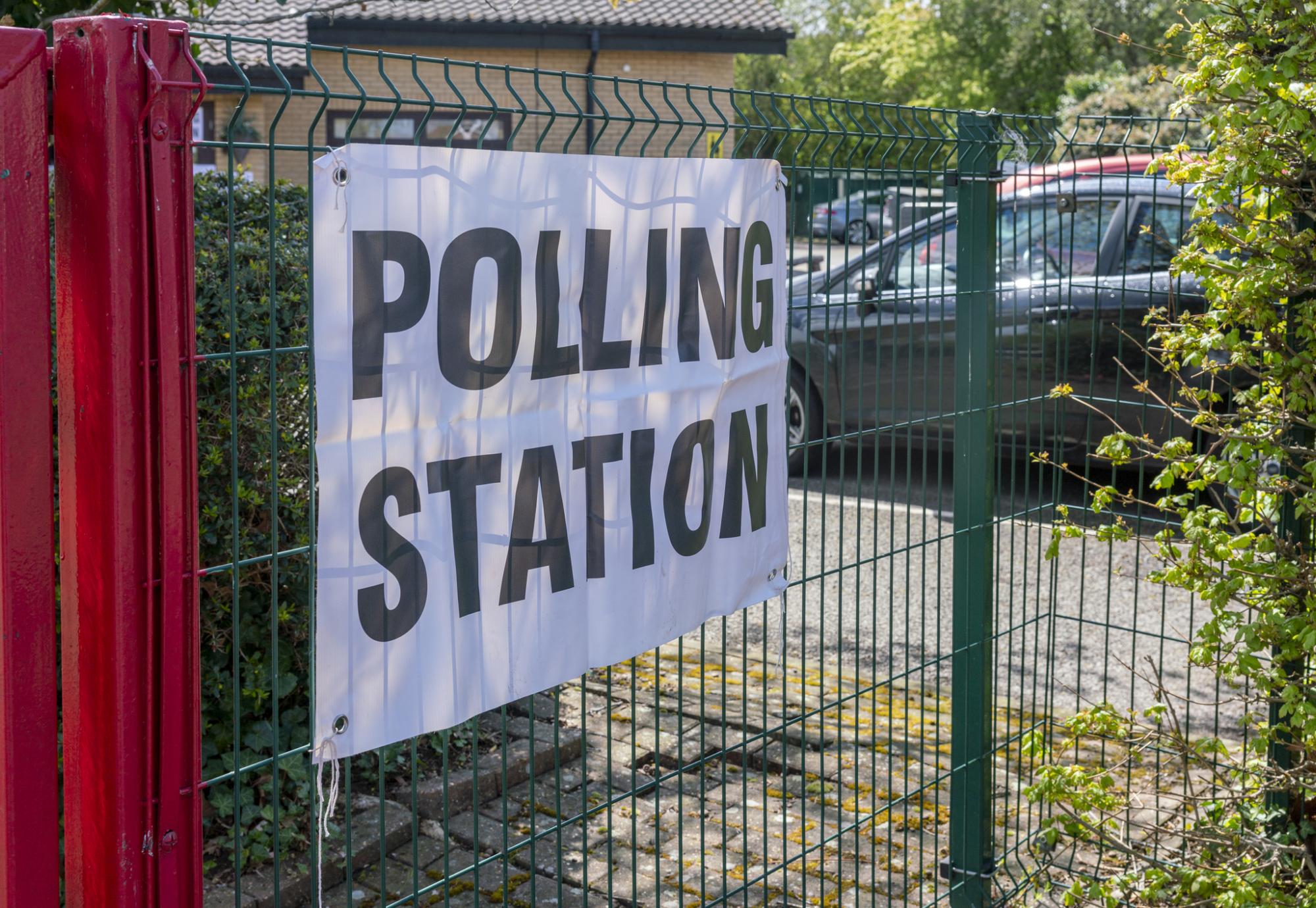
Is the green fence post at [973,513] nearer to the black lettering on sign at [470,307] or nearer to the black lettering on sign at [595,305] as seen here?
the black lettering on sign at [595,305]

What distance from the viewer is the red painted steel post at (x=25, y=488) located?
63.9 inches

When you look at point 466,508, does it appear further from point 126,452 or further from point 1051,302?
point 1051,302

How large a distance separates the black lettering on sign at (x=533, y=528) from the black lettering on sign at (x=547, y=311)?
13 cm

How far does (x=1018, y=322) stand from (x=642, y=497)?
431 cm

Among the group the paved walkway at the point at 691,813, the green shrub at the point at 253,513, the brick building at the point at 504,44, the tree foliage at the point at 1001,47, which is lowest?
the paved walkway at the point at 691,813

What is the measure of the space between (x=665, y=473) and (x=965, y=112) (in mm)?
1527

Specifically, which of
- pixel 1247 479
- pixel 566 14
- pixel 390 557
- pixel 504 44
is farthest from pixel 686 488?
pixel 566 14

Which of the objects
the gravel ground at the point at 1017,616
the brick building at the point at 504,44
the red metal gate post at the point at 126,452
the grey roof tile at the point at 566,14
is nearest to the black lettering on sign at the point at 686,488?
the red metal gate post at the point at 126,452

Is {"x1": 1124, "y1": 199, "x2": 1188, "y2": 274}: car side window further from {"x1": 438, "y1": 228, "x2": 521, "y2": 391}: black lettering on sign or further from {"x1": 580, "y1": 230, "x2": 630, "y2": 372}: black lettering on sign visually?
{"x1": 438, "y1": 228, "x2": 521, "y2": 391}: black lettering on sign

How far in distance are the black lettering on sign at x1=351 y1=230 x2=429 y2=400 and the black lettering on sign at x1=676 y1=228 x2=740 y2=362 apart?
0.67 m

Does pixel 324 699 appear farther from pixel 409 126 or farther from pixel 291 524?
pixel 409 126

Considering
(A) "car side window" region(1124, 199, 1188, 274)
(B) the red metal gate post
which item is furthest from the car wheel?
(A) "car side window" region(1124, 199, 1188, 274)

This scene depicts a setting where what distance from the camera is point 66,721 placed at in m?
1.76

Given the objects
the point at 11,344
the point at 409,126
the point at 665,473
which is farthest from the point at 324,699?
the point at 409,126
